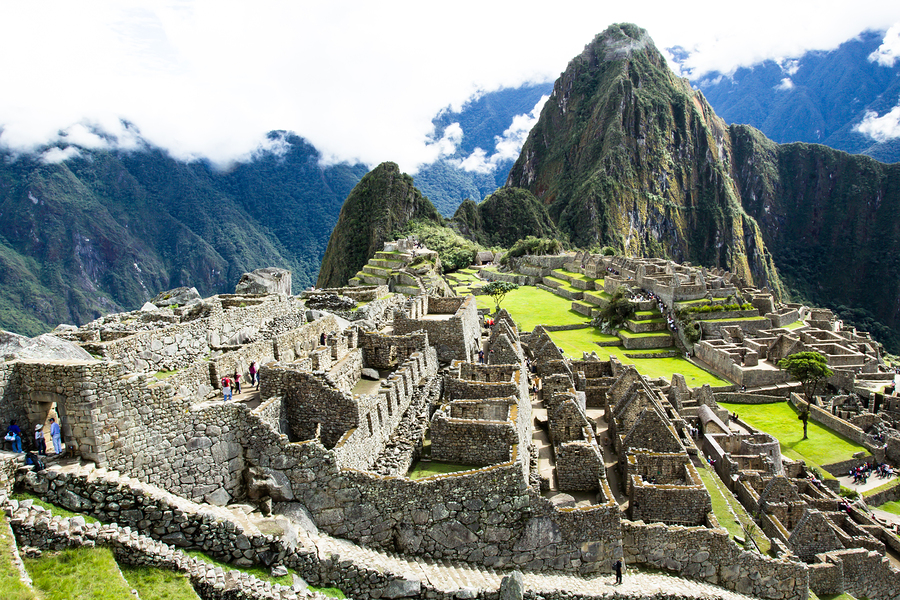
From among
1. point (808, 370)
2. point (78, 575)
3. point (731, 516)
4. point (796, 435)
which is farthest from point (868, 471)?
point (78, 575)

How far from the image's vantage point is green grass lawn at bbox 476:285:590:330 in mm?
58906

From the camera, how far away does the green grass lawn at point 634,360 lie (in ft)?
151

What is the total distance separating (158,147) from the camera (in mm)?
65938

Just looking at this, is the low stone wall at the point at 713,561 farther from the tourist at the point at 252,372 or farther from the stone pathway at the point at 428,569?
the tourist at the point at 252,372

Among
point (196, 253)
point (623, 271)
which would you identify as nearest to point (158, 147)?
point (196, 253)

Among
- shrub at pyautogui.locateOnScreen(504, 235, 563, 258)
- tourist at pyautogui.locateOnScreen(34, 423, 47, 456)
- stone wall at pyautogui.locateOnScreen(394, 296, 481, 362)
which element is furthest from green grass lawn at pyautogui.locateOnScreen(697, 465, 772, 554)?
shrub at pyautogui.locateOnScreen(504, 235, 563, 258)

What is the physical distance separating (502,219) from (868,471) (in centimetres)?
14540

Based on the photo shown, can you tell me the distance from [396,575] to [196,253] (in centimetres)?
5383

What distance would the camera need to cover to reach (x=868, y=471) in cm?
2995

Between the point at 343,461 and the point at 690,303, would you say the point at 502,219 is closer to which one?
the point at 690,303

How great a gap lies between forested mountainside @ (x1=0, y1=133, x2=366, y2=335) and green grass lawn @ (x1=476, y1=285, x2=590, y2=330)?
26518 millimetres

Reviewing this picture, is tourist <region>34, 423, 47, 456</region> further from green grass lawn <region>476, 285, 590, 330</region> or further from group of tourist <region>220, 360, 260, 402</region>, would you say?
green grass lawn <region>476, 285, 590, 330</region>

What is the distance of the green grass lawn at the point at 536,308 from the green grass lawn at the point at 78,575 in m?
46.2

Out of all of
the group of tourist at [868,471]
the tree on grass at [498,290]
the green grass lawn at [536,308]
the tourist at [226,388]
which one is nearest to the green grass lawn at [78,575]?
the tourist at [226,388]
